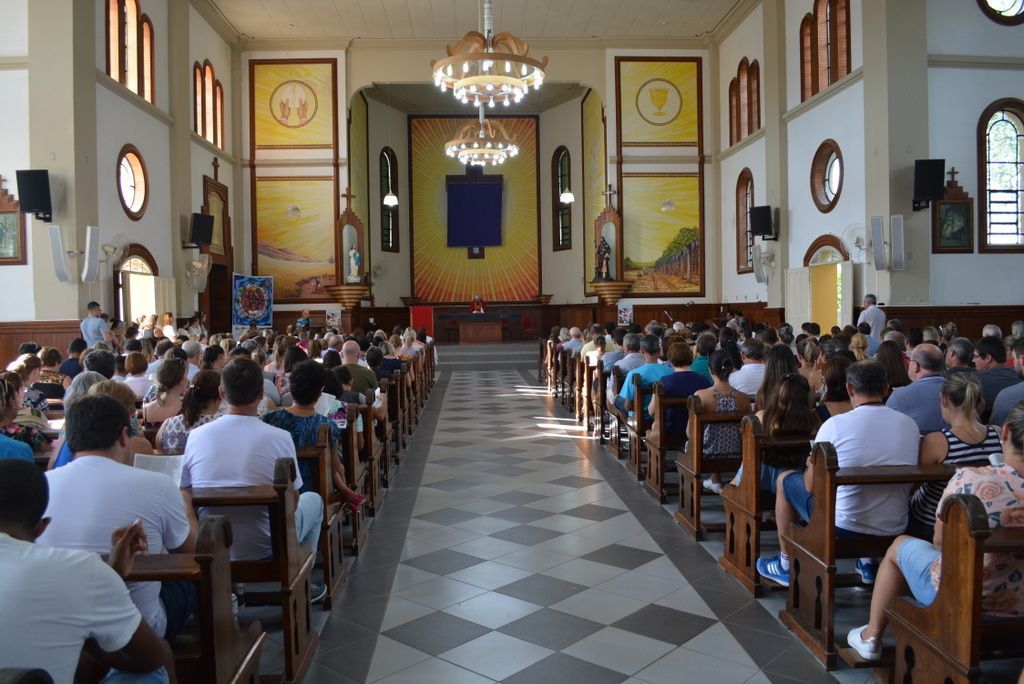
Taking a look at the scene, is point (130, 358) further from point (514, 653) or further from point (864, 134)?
point (864, 134)

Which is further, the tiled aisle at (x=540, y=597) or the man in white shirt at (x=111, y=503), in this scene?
the tiled aisle at (x=540, y=597)

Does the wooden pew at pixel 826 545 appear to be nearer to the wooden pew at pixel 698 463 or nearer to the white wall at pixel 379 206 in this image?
the wooden pew at pixel 698 463

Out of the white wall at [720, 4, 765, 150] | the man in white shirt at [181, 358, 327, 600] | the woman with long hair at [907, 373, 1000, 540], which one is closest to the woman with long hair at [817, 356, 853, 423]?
the woman with long hair at [907, 373, 1000, 540]

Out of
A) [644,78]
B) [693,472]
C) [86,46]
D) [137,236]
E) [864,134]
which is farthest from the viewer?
[644,78]

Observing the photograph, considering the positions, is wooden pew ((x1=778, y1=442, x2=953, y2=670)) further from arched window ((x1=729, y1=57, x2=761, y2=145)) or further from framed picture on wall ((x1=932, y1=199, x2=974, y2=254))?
arched window ((x1=729, y1=57, x2=761, y2=145))

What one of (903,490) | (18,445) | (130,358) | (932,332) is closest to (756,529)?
(903,490)

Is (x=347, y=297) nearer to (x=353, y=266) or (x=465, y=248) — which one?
(x=353, y=266)

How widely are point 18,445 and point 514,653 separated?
2355 mm

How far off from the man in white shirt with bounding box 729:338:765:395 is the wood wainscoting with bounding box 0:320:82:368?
961cm

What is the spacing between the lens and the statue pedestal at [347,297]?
19.4 m

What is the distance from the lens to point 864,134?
12.6 meters

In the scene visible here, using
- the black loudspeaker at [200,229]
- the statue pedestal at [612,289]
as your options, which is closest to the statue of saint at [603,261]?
the statue pedestal at [612,289]

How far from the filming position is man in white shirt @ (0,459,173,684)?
5.62 ft

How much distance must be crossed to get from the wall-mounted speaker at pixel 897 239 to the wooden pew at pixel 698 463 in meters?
8.11
